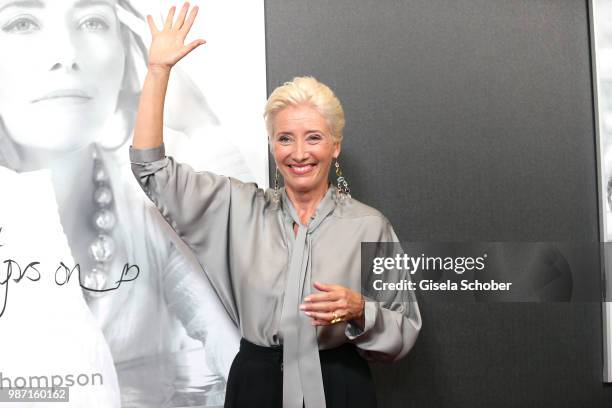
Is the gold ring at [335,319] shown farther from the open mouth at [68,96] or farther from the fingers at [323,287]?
the open mouth at [68,96]

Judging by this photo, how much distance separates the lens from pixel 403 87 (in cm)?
197

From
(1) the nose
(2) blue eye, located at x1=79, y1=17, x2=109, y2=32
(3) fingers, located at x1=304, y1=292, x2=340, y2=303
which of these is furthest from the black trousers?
(2) blue eye, located at x1=79, y1=17, x2=109, y2=32

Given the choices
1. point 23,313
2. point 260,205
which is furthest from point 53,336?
point 260,205

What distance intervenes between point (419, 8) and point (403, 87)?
263 millimetres

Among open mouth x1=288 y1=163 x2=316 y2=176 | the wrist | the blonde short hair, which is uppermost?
the wrist

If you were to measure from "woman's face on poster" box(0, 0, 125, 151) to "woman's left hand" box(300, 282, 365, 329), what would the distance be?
3.02 ft

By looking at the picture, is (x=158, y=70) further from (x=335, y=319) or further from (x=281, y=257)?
(x=335, y=319)

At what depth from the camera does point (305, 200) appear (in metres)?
1.55

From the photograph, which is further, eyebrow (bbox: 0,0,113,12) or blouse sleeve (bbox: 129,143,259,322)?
eyebrow (bbox: 0,0,113,12)

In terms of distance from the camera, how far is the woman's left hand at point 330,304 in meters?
1.30

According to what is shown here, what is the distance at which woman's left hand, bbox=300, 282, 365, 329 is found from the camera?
1303 mm

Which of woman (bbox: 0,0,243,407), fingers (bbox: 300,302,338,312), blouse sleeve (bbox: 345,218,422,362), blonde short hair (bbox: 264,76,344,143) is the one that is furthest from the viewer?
woman (bbox: 0,0,243,407)

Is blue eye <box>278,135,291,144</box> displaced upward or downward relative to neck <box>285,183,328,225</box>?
upward

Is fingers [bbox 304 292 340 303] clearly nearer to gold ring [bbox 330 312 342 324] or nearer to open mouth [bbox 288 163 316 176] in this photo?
gold ring [bbox 330 312 342 324]
